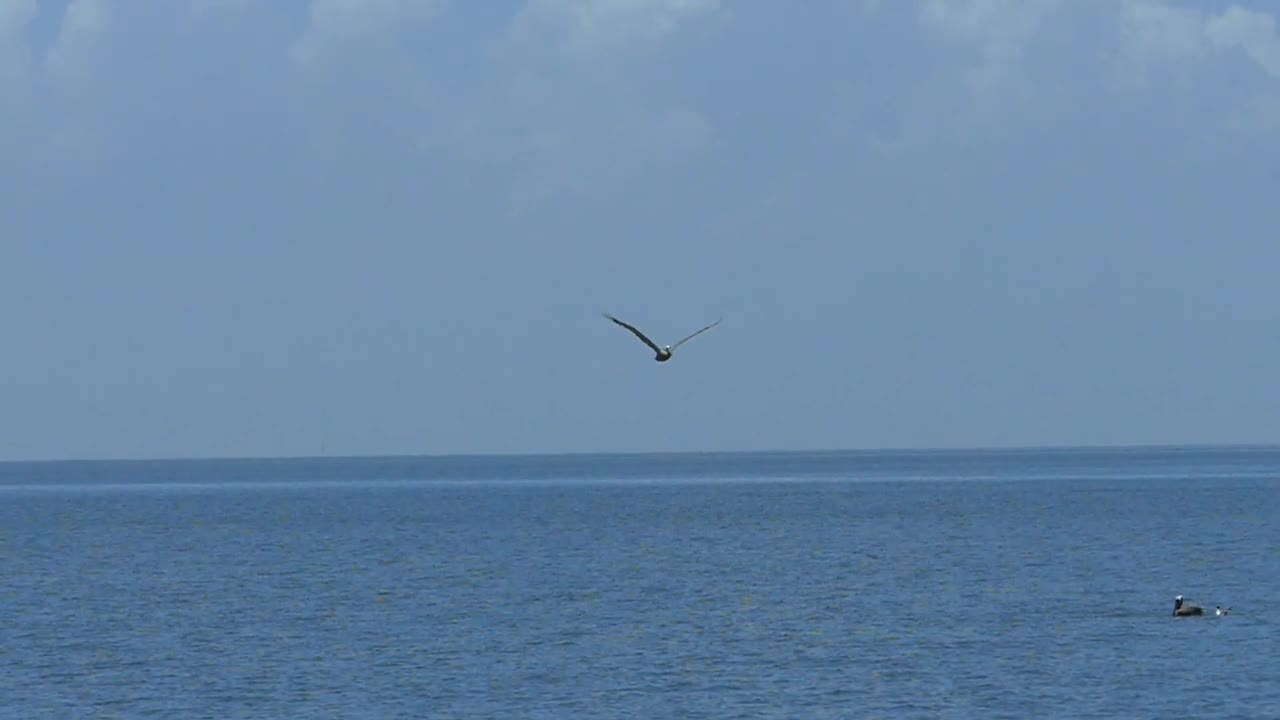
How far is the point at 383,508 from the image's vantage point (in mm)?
193375

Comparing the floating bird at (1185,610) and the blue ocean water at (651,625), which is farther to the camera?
the floating bird at (1185,610)

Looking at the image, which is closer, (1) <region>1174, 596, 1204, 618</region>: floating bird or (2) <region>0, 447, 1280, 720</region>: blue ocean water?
(2) <region>0, 447, 1280, 720</region>: blue ocean water

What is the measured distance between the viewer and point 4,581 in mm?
93312

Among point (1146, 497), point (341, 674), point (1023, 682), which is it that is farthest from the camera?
point (1146, 497)

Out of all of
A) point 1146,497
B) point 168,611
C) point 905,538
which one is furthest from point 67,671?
point 1146,497

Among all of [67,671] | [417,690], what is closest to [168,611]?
[67,671]

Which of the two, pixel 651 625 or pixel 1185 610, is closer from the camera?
pixel 1185 610

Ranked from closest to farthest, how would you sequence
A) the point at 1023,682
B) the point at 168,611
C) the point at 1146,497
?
the point at 1023,682, the point at 168,611, the point at 1146,497

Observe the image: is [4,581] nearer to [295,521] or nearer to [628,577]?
[628,577]

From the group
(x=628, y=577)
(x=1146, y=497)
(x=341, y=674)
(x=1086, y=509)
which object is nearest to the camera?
(x=341, y=674)

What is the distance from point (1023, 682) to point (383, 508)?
14601 cm

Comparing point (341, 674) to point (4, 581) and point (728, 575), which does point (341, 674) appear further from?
point (4, 581)

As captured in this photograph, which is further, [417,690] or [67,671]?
[67,671]

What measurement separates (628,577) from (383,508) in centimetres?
10759
